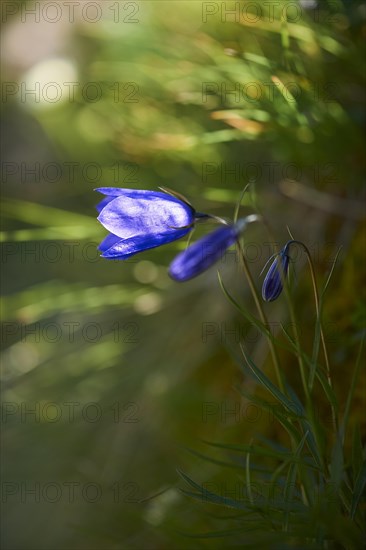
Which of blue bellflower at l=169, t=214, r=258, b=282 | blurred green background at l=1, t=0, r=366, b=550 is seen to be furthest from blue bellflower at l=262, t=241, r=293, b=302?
blurred green background at l=1, t=0, r=366, b=550

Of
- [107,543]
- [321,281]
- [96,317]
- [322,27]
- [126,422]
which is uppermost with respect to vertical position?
[322,27]

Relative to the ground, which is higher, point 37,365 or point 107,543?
point 37,365

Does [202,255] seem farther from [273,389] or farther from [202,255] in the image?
[273,389]

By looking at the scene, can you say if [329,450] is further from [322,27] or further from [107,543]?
[322,27]

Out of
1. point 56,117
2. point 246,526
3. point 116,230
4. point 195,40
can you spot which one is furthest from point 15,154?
point 246,526

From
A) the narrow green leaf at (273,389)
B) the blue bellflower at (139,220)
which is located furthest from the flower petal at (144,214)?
the narrow green leaf at (273,389)

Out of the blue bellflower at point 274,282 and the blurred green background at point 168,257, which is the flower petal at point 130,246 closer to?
the blue bellflower at point 274,282

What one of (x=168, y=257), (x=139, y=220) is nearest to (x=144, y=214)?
(x=139, y=220)

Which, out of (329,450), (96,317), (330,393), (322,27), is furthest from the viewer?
(96,317)
